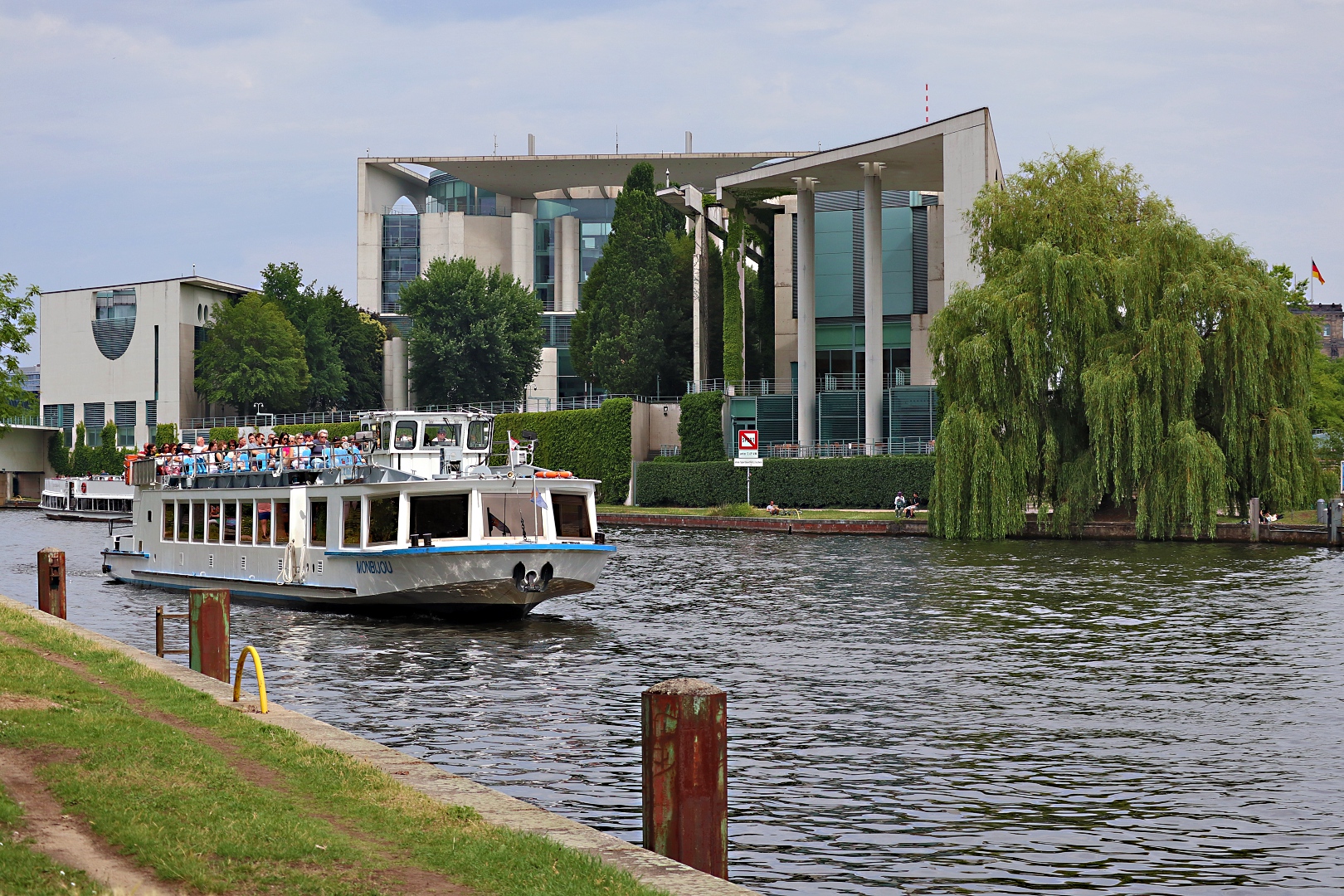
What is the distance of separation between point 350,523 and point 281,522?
3774 mm

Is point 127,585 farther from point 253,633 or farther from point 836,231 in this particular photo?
point 836,231

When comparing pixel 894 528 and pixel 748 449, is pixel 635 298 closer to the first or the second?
pixel 748 449

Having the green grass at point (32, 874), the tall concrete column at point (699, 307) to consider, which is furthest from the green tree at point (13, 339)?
the tall concrete column at point (699, 307)

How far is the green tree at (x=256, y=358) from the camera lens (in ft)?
390

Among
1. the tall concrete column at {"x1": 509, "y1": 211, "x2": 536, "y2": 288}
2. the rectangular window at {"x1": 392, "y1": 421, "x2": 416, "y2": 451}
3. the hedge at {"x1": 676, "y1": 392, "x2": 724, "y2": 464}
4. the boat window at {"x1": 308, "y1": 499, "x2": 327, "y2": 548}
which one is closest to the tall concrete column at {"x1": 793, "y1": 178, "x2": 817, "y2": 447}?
the hedge at {"x1": 676, "y1": 392, "x2": 724, "y2": 464}

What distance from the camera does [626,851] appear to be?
10.1m

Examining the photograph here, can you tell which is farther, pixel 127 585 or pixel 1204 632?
pixel 127 585

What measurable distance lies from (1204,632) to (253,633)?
2020 cm

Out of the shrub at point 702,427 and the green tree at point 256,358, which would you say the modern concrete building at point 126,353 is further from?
the shrub at point 702,427

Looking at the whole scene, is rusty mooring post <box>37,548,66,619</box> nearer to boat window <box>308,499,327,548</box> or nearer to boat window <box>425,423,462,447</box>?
boat window <box>308,499,327,548</box>

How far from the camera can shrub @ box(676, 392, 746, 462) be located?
83938 millimetres

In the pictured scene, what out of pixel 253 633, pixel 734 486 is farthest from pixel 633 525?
pixel 253 633

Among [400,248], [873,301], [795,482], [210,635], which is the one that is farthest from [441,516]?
[400,248]

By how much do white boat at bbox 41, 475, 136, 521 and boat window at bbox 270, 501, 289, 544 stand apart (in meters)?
65.9
